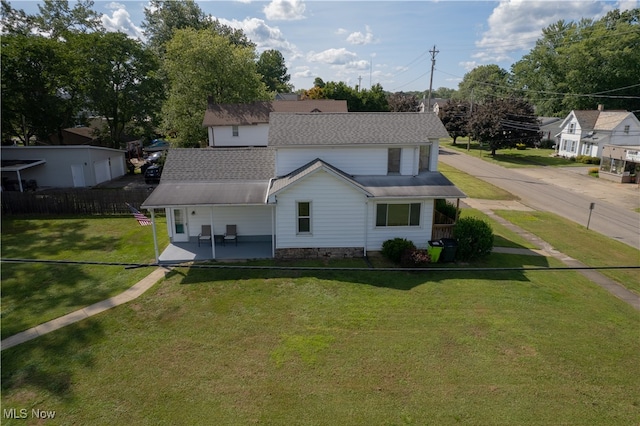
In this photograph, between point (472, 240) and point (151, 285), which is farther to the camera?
point (472, 240)

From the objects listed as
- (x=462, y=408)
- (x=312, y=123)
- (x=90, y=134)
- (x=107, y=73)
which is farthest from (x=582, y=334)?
(x=90, y=134)

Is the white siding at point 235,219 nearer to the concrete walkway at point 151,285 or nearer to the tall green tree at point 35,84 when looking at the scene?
the concrete walkway at point 151,285

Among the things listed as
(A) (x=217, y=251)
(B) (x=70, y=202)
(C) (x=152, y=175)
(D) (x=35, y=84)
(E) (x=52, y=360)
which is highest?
(D) (x=35, y=84)

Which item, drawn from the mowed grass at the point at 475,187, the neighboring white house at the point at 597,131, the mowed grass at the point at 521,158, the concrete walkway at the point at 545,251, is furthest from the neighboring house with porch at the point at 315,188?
the neighboring white house at the point at 597,131

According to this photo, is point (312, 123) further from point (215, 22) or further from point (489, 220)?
point (215, 22)

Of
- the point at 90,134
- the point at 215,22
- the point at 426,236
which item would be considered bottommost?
the point at 426,236

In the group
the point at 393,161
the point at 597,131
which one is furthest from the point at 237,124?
the point at 597,131

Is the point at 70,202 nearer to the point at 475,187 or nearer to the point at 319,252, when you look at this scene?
the point at 319,252
